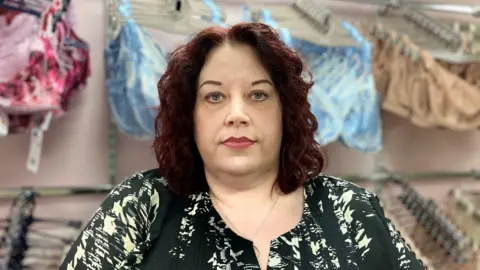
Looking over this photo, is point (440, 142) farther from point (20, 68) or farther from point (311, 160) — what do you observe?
point (20, 68)

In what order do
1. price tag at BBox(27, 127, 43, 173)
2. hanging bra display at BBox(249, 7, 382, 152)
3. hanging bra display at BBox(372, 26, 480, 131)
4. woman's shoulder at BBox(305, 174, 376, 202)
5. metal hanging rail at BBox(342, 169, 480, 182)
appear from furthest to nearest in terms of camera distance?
metal hanging rail at BBox(342, 169, 480, 182) → hanging bra display at BBox(372, 26, 480, 131) → hanging bra display at BBox(249, 7, 382, 152) → price tag at BBox(27, 127, 43, 173) → woman's shoulder at BBox(305, 174, 376, 202)

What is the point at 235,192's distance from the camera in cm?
79

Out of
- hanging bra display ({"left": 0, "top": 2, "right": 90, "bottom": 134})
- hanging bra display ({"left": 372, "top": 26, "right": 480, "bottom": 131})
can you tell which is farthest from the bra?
hanging bra display ({"left": 372, "top": 26, "right": 480, "bottom": 131})

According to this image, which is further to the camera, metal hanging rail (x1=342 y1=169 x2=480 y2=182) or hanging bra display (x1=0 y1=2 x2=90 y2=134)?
metal hanging rail (x1=342 y1=169 x2=480 y2=182)

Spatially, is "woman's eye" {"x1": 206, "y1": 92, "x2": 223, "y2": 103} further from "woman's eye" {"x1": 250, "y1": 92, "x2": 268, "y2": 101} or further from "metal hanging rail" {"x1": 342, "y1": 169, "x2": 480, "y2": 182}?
"metal hanging rail" {"x1": 342, "y1": 169, "x2": 480, "y2": 182}

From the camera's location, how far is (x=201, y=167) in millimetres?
829

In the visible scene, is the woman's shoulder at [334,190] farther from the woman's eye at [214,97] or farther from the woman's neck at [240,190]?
the woman's eye at [214,97]

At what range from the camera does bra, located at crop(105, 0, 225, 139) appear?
1.12 meters

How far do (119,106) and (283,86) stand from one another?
21.5 inches

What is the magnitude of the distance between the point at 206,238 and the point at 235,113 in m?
0.19

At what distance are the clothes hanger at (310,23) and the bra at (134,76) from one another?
188 millimetres

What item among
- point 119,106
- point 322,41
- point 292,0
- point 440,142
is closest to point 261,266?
point 119,106

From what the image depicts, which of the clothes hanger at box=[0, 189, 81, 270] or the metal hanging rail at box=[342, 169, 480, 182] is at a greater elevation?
the clothes hanger at box=[0, 189, 81, 270]

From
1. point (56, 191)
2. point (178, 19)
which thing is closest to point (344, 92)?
point (178, 19)
